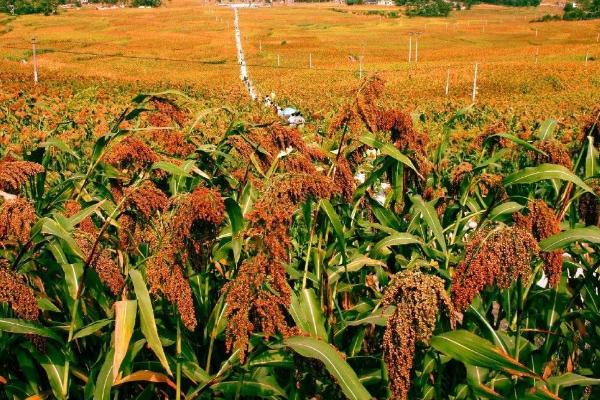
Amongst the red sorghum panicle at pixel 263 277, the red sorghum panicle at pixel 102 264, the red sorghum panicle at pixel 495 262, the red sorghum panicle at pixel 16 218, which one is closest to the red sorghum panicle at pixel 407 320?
the red sorghum panicle at pixel 495 262

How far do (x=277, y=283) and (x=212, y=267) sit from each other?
1.23 metres

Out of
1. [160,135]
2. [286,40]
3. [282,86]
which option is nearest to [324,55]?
[286,40]

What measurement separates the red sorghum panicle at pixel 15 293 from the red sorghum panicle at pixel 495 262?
133 centimetres

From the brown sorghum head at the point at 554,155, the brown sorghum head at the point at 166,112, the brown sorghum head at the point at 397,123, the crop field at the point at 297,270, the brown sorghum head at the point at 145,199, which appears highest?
the brown sorghum head at the point at 166,112

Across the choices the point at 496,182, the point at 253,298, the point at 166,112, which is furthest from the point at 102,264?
the point at 496,182

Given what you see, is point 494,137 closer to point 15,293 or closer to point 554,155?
point 554,155

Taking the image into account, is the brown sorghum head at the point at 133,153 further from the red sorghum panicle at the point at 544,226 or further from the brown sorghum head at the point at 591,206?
the brown sorghum head at the point at 591,206

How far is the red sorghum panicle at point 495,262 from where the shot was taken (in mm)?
1703

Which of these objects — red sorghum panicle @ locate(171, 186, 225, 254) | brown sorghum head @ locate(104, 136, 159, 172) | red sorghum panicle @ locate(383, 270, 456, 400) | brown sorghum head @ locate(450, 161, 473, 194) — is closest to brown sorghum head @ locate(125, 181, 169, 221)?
red sorghum panicle @ locate(171, 186, 225, 254)

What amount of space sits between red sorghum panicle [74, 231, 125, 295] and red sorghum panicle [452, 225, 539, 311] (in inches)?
46.7

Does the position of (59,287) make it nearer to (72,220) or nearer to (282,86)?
(72,220)

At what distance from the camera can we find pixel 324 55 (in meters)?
56.0

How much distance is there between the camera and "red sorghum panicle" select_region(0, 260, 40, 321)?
1873 millimetres

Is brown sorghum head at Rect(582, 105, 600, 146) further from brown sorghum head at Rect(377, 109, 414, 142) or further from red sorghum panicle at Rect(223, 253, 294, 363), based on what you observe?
red sorghum panicle at Rect(223, 253, 294, 363)
